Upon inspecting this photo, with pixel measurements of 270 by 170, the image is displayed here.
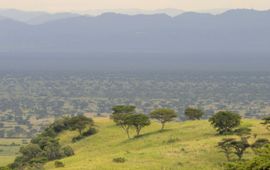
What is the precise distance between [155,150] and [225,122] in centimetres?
982

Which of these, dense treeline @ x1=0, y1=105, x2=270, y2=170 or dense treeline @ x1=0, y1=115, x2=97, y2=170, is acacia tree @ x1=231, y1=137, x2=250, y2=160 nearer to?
dense treeline @ x1=0, y1=105, x2=270, y2=170

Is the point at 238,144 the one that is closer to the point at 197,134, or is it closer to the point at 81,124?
the point at 197,134

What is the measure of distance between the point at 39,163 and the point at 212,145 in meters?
15.9

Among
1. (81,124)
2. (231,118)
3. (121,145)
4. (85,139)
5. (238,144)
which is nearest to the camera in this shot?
(238,144)

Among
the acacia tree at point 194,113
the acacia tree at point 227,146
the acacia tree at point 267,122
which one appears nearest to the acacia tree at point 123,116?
the acacia tree at point 194,113

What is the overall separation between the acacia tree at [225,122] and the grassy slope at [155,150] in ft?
4.14

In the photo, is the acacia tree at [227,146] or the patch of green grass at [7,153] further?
the patch of green grass at [7,153]

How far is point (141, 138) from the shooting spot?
61.5m

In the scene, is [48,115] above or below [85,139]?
below

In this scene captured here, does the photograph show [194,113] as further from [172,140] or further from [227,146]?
[227,146]

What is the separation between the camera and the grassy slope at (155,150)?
43.3m

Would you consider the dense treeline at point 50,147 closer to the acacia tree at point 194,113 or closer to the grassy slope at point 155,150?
the grassy slope at point 155,150

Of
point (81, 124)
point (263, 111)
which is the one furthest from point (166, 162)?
point (263, 111)

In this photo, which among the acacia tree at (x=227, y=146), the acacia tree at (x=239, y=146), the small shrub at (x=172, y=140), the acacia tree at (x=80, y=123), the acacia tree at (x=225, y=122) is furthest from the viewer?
the acacia tree at (x=80, y=123)
